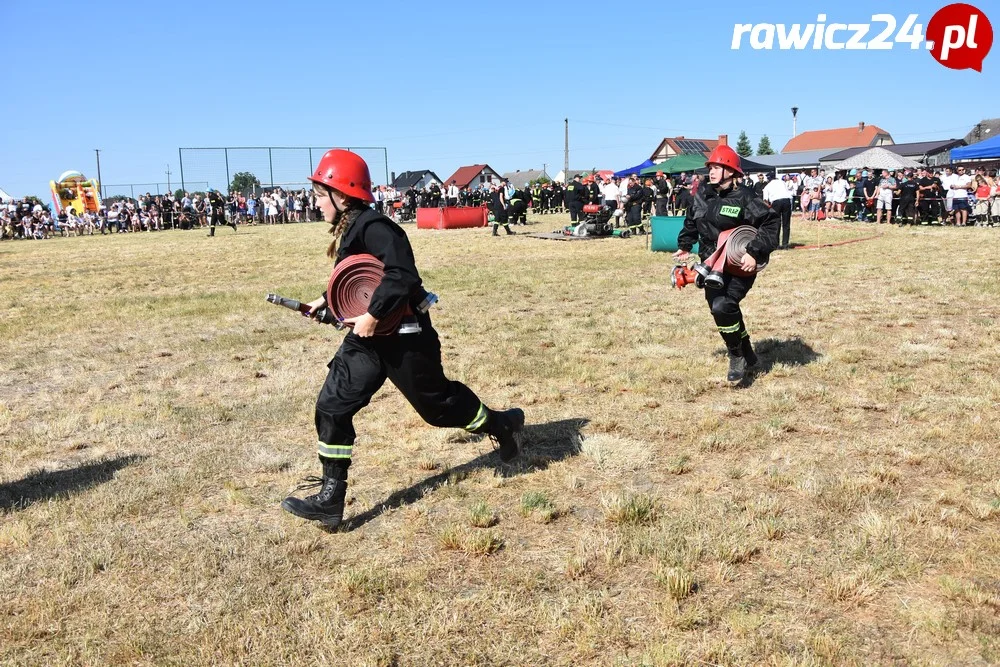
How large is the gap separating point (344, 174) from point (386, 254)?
1.51 ft

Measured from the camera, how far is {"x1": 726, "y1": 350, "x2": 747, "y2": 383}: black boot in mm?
6078

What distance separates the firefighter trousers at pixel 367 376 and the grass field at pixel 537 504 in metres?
0.52

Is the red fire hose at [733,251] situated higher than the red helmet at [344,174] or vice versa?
the red helmet at [344,174]

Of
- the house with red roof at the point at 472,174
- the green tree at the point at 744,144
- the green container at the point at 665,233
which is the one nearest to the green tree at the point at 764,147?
the green tree at the point at 744,144

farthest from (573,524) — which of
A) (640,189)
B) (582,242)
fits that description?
(640,189)

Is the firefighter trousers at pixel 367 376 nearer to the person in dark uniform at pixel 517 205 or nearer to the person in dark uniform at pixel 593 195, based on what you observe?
the person in dark uniform at pixel 517 205

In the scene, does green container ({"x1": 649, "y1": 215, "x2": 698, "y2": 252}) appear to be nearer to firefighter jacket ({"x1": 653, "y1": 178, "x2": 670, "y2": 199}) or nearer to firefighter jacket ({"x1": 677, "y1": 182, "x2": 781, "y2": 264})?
firefighter jacket ({"x1": 653, "y1": 178, "x2": 670, "y2": 199})

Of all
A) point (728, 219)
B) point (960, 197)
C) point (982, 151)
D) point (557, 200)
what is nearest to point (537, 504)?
point (728, 219)

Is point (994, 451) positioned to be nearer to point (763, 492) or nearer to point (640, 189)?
point (763, 492)

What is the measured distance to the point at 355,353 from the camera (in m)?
3.79

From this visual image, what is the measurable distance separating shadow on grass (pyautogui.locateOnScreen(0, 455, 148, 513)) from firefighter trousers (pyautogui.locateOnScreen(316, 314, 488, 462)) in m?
1.68

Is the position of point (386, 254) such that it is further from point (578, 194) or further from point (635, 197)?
point (578, 194)

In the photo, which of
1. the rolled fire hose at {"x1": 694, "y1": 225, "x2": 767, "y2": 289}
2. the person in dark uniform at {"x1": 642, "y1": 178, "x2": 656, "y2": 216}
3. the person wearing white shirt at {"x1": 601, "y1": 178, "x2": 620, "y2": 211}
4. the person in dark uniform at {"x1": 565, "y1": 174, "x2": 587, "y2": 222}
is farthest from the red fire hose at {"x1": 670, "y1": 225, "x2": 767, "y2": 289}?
the person in dark uniform at {"x1": 565, "y1": 174, "x2": 587, "y2": 222}

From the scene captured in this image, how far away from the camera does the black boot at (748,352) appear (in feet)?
20.7
